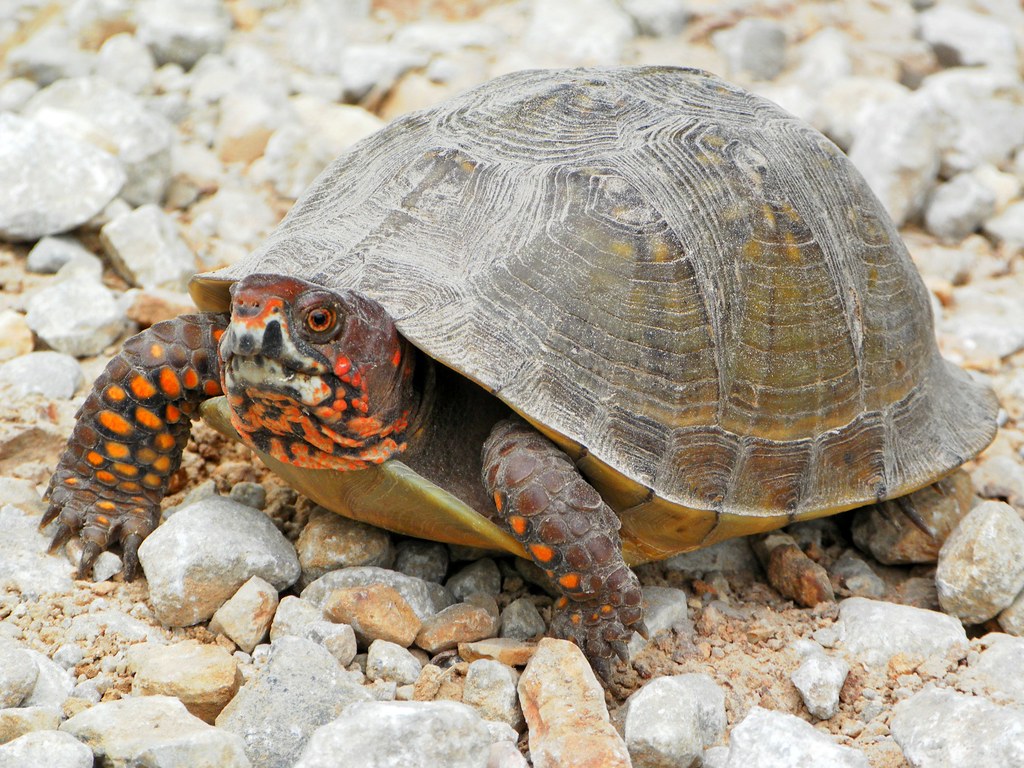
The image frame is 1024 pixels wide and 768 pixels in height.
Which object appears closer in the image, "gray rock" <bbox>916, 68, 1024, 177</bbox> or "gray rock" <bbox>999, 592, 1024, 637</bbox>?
"gray rock" <bbox>999, 592, 1024, 637</bbox>

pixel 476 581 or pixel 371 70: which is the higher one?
pixel 476 581

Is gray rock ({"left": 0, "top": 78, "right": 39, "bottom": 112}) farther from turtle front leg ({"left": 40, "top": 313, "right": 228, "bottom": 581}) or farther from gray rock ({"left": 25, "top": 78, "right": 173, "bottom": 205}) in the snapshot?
turtle front leg ({"left": 40, "top": 313, "right": 228, "bottom": 581})

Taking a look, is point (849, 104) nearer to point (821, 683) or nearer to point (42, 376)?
point (821, 683)

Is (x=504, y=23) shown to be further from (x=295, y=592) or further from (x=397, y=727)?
(x=397, y=727)

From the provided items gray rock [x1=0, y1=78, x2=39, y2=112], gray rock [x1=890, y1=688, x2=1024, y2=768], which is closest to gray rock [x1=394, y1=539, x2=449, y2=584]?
gray rock [x1=890, y1=688, x2=1024, y2=768]

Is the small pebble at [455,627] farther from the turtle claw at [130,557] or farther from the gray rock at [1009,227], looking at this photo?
the gray rock at [1009,227]

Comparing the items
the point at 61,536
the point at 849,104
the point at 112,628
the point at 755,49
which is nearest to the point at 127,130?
the point at 61,536
